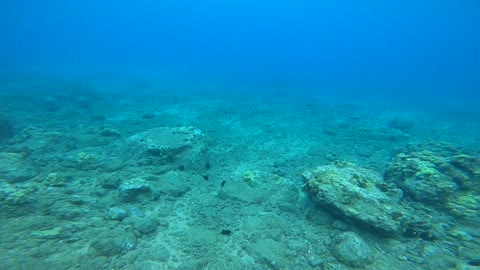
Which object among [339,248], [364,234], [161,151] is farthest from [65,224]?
[364,234]

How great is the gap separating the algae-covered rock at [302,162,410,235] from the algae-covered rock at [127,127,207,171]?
14.7 feet

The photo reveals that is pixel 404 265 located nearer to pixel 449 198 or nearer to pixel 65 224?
pixel 449 198

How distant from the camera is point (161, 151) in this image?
9.23 metres

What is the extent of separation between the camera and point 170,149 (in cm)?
927

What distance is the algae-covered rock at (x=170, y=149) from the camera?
915 centimetres

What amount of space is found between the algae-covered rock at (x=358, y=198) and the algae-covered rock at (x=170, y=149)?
4.47 meters

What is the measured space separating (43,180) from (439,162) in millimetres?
12711

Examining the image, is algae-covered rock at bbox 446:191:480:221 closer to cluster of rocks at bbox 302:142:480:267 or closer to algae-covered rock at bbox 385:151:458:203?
cluster of rocks at bbox 302:142:480:267

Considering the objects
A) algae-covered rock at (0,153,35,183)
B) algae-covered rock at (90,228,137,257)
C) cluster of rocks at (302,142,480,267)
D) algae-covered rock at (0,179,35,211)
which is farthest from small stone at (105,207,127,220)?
cluster of rocks at (302,142,480,267)

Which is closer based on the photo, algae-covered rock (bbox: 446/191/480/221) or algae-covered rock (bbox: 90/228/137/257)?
algae-covered rock (bbox: 90/228/137/257)

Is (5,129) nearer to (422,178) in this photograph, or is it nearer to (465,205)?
(422,178)

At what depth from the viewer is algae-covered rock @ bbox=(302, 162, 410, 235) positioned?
5.48 m

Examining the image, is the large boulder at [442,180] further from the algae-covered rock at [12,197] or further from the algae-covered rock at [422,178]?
the algae-covered rock at [12,197]

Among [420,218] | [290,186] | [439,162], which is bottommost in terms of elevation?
[290,186]
